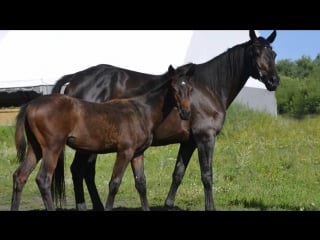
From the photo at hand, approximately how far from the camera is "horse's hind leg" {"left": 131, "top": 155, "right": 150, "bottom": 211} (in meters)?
6.40

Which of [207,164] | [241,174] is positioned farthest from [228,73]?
[241,174]

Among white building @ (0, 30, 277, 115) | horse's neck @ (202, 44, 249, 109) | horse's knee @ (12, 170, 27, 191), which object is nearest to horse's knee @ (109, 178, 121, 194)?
horse's knee @ (12, 170, 27, 191)

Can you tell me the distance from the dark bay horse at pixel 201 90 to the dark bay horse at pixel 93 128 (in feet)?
2.42

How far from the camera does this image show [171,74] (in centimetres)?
651

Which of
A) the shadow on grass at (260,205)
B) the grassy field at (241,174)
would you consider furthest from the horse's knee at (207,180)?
the shadow on grass at (260,205)

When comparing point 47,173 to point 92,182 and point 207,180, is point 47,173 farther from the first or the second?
point 207,180

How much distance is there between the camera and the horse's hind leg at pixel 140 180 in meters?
6.40

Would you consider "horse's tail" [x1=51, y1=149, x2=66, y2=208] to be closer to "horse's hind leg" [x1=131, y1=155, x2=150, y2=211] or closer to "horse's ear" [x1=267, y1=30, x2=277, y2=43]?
"horse's hind leg" [x1=131, y1=155, x2=150, y2=211]

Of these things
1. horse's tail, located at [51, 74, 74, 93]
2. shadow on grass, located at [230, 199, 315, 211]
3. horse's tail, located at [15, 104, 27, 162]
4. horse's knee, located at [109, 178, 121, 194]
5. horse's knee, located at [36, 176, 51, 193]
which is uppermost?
horse's tail, located at [51, 74, 74, 93]

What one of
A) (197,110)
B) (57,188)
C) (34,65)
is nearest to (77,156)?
(57,188)

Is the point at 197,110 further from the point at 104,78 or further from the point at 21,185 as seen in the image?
the point at 21,185

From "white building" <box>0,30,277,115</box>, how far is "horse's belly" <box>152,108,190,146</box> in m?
16.5

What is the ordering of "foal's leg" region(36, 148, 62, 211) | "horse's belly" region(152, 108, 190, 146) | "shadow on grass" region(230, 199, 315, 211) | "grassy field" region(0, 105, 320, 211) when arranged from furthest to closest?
1. "grassy field" region(0, 105, 320, 211)
2. "shadow on grass" region(230, 199, 315, 211)
3. "horse's belly" region(152, 108, 190, 146)
4. "foal's leg" region(36, 148, 62, 211)

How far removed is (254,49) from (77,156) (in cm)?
299
